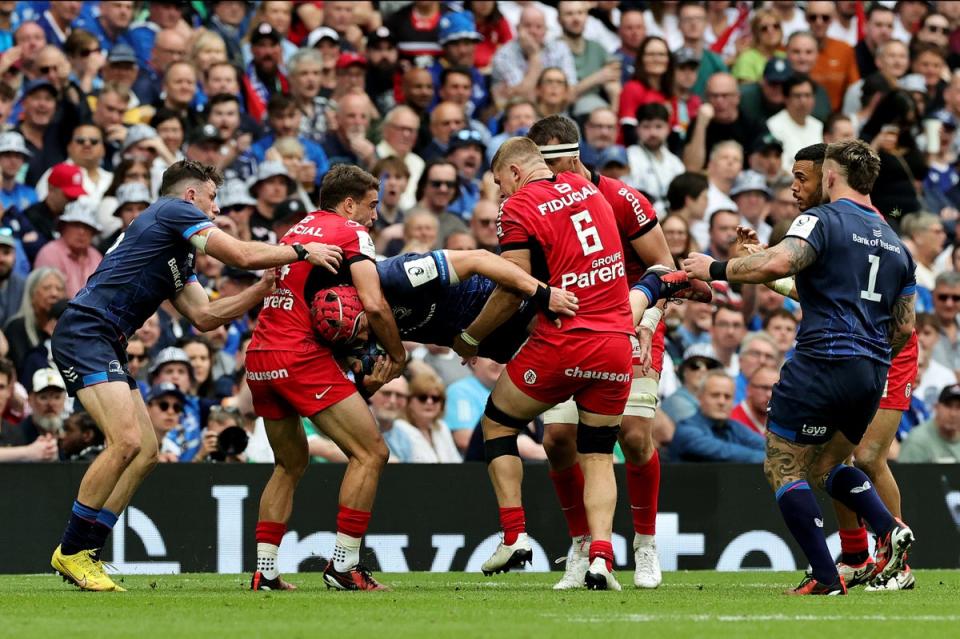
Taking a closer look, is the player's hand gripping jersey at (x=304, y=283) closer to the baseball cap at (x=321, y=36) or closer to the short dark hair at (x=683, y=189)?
the short dark hair at (x=683, y=189)

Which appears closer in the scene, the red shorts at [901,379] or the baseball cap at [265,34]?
the red shorts at [901,379]

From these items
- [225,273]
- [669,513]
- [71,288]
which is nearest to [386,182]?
[225,273]

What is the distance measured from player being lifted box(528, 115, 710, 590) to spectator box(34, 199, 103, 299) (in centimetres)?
592

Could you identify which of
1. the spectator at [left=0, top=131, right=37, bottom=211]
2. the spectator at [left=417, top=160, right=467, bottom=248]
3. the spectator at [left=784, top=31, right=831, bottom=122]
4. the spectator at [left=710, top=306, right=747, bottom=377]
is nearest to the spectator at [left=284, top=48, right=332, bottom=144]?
the spectator at [left=417, top=160, right=467, bottom=248]

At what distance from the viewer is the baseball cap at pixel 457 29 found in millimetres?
20875

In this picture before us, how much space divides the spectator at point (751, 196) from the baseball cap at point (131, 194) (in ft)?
22.4

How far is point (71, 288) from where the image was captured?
16078 mm

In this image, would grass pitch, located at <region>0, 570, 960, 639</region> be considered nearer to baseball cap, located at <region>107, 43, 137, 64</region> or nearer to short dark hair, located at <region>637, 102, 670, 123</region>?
baseball cap, located at <region>107, 43, 137, 64</region>

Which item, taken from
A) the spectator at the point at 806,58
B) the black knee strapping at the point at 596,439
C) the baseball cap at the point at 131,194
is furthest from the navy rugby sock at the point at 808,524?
the spectator at the point at 806,58

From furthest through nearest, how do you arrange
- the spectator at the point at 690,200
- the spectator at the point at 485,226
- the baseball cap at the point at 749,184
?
the baseball cap at the point at 749,184
the spectator at the point at 690,200
the spectator at the point at 485,226

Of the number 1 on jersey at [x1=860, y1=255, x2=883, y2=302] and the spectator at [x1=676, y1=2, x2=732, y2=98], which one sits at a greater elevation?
the spectator at [x1=676, y1=2, x2=732, y2=98]

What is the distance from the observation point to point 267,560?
11195 mm

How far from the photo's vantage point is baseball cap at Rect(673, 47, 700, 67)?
70.1 ft

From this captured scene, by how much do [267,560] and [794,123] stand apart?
474 inches
